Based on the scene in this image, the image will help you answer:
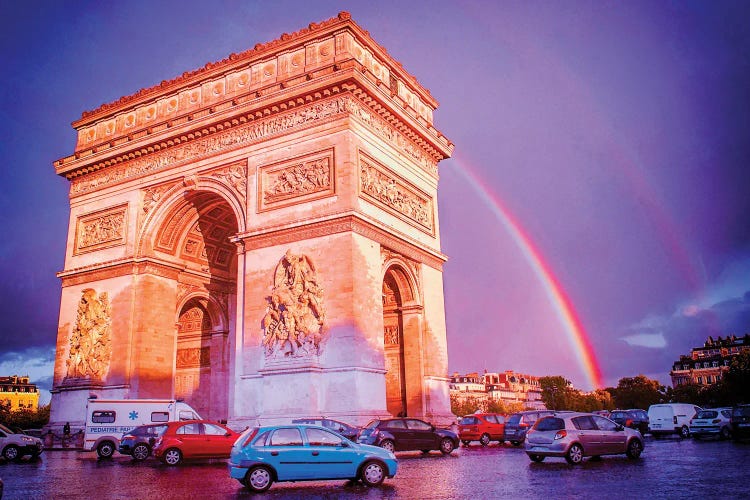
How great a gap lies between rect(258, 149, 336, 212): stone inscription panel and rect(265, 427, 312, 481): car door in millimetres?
12941

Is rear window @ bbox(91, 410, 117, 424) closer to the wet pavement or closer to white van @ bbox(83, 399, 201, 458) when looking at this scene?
white van @ bbox(83, 399, 201, 458)

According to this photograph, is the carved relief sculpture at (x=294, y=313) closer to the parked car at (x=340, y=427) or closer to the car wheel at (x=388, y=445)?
the parked car at (x=340, y=427)

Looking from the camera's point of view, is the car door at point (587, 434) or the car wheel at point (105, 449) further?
the car wheel at point (105, 449)

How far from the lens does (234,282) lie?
1307 inches

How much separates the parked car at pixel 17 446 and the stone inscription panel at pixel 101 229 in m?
9.99

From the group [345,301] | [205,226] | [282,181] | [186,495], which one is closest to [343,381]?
[345,301]

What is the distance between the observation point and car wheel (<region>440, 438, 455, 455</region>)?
21.3m

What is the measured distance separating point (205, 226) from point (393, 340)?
10519 millimetres

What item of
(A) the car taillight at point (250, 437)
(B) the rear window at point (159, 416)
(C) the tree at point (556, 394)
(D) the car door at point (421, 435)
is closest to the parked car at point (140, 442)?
(B) the rear window at point (159, 416)

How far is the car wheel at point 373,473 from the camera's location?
12344 millimetres

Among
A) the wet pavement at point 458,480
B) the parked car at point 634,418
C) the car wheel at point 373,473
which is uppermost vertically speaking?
the parked car at point 634,418

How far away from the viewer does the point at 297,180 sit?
24781mm

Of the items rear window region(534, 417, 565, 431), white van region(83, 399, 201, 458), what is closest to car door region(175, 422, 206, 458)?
white van region(83, 399, 201, 458)

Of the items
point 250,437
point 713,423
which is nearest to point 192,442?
point 250,437
